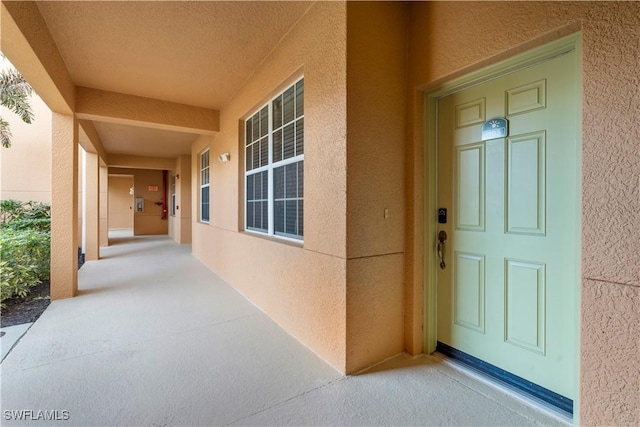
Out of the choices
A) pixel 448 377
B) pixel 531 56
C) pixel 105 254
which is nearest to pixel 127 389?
pixel 448 377

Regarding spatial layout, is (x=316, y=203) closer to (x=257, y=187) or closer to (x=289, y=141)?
(x=289, y=141)

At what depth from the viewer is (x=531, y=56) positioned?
168 cm

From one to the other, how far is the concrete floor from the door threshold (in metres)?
0.02

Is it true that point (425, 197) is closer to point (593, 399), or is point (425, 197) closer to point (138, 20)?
point (593, 399)

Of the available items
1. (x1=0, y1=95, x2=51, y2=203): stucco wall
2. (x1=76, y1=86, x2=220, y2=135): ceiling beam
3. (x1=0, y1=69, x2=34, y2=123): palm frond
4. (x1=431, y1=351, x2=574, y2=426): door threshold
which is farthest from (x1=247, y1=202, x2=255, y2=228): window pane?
(x1=0, y1=95, x2=51, y2=203): stucco wall

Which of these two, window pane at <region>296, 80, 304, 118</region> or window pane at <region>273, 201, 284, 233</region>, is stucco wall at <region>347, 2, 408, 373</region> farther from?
window pane at <region>273, 201, 284, 233</region>

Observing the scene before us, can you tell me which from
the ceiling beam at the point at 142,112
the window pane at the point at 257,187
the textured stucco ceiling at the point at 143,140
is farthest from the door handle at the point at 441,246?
the textured stucco ceiling at the point at 143,140

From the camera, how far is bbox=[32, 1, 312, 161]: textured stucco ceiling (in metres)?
2.33

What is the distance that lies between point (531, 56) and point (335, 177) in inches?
53.1

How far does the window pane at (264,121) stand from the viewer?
3434 millimetres

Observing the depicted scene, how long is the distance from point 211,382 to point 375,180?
1770mm

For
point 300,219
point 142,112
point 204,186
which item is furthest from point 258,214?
point 204,186

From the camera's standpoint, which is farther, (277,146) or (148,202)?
(148,202)

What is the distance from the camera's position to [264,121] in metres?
3.51
